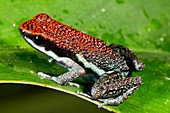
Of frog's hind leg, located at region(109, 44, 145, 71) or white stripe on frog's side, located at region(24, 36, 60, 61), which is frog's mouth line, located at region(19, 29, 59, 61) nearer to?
white stripe on frog's side, located at region(24, 36, 60, 61)

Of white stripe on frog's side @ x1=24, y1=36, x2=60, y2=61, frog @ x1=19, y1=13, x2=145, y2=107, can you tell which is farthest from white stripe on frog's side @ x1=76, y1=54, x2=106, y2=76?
white stripe on frog's side @ x1=24, y1=36, x2=60, y2=61

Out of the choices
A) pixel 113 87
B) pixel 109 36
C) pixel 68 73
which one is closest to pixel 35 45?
pixel 68 73

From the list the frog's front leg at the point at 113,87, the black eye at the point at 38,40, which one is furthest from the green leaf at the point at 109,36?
the black eye at the point at 38,40

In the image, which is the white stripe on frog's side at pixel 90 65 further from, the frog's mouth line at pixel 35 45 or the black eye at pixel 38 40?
the black eye at pixel 38 40

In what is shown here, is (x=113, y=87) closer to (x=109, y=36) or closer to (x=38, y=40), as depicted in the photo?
(x=38, y=40)

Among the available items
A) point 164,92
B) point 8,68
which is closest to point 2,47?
point 8,68

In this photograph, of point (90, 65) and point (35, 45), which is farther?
point (90, 65)

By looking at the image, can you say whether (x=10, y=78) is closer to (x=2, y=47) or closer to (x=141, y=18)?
(x=2, y=47)
